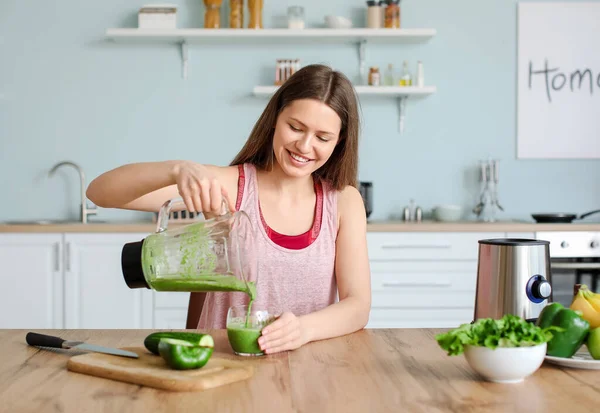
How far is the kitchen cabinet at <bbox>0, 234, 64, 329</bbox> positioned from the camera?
3.57m

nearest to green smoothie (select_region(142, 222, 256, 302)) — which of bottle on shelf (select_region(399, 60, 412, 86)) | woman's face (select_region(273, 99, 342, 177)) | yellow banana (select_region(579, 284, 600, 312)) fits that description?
woman's face (select_region(273, 99, 342, 177))

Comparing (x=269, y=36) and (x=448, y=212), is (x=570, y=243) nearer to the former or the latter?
(x=448, y=212)

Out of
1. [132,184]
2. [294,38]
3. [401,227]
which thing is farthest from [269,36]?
[132,184]

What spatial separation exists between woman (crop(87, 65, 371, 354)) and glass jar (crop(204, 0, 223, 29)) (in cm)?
210

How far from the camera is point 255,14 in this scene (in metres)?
3.97

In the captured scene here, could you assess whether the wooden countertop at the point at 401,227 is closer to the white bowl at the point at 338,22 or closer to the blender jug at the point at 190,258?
the white bowl at the point at 338,22

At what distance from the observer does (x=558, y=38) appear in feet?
13.7

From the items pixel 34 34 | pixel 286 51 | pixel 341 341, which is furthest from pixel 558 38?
pixel 341 341

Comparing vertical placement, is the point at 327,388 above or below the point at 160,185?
below

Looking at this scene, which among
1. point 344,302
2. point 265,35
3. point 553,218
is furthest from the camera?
point 265,35

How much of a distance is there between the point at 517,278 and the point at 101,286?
8.12ft

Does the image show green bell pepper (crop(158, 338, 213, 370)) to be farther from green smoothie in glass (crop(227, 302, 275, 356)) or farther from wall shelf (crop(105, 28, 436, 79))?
wall shelf (crop(105, 28, 436, 79))

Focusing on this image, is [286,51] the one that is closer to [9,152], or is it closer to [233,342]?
[9,152]

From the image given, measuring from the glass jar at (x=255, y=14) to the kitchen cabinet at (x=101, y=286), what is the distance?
1.28 m
